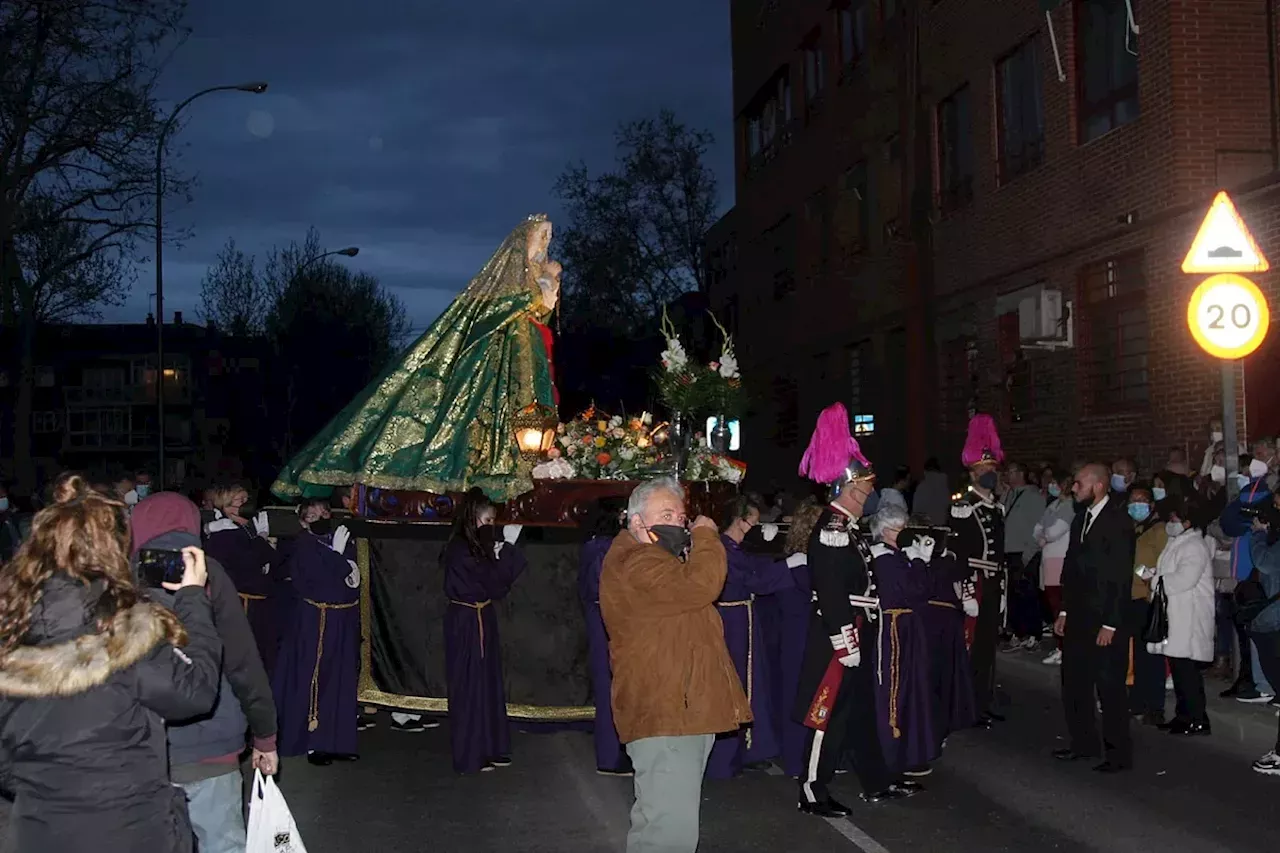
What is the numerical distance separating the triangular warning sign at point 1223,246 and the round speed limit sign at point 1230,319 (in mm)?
176

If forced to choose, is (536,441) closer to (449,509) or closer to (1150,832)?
(449,509)

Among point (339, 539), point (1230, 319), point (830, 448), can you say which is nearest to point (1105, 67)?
point (1230, 319)

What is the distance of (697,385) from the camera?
12.5 metres

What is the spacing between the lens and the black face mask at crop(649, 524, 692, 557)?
6.21 metres

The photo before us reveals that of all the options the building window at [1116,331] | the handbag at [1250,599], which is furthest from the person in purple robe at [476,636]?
the building window at [1116,331]

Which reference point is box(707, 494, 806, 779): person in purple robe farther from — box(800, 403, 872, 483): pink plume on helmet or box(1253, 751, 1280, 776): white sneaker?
box(1253, 751, 1280, 776): white sneaker

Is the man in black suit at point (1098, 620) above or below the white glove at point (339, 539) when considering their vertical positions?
below

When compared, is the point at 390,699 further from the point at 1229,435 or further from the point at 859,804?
the point at 1229,435

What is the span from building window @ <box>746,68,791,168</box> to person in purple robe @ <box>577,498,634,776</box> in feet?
81.5

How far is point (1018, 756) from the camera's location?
1028cm

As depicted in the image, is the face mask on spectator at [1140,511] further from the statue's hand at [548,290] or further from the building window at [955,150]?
the building window at [955,150]

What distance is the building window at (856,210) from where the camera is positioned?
2758cm

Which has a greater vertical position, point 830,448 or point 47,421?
point 47,421

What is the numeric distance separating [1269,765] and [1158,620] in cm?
166
